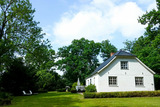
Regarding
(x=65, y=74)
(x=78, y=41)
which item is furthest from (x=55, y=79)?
(x=78, y=41)

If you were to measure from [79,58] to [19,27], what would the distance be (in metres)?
25.2

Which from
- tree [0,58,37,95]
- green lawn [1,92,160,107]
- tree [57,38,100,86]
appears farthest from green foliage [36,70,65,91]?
green lawn [1,92,160,107]

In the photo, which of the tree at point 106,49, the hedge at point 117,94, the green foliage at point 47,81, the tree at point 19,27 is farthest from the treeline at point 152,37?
the green foliage at point 47,81

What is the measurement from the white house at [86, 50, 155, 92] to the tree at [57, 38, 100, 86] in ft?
66.8

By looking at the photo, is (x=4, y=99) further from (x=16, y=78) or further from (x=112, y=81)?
(x=16, y=78)

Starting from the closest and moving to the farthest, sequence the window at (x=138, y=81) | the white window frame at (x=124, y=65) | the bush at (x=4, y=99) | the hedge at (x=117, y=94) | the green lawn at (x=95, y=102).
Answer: the green lawn at (x=95, y=102)
the bush at (x=4, y=99)
the hedge at (x=117, y=94)
the window at (x=138, y=81)
the white window frame at (x=124, y=65)

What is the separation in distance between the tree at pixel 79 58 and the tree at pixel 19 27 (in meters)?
22.2

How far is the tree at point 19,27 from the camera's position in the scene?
21719mm

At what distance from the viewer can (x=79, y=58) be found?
45.4 metres

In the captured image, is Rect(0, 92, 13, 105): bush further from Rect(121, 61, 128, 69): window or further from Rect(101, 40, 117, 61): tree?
Rect(101, 40, 117, 61): tree

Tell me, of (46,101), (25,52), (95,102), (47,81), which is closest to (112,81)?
(95,102)

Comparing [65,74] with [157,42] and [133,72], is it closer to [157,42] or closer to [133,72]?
[133,72]

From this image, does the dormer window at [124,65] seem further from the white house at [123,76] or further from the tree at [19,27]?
the tree at [19,27]

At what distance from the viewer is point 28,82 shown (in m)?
30.1
